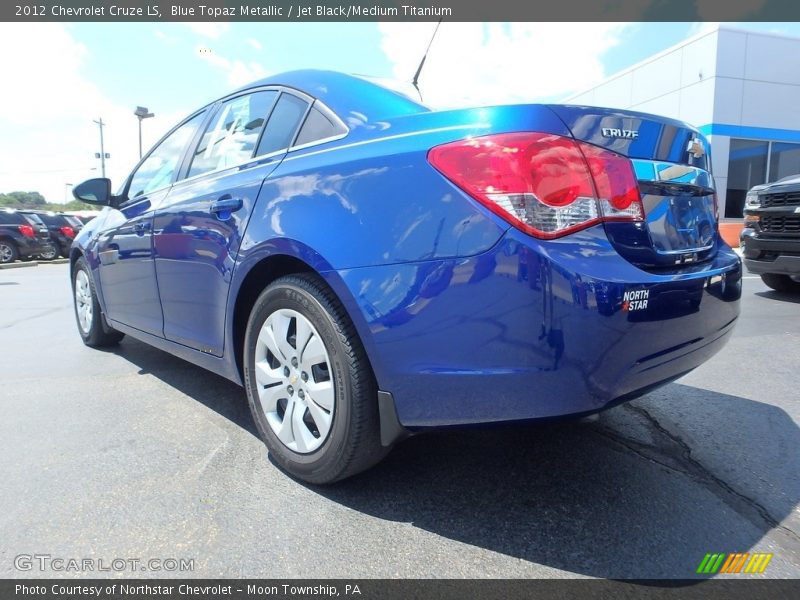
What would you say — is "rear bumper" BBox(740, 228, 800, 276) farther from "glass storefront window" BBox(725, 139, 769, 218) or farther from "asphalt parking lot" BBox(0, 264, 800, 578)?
"glass storefront window" BBox(725, 139, 769, 218)

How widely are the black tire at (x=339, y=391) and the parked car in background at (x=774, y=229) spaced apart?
562 cm

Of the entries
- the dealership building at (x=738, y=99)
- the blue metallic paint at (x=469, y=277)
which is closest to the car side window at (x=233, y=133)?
the blue metallic paint at (x=469, y=277)

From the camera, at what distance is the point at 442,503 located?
2.12 meters

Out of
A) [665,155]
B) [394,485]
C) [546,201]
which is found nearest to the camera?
[546,201]

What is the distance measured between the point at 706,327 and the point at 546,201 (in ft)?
2.75

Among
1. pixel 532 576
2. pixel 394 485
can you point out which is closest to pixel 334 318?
pixel 394 485

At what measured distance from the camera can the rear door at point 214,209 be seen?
2.48m

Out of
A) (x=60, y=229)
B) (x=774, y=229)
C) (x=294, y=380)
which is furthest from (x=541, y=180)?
(x=60, y=229)

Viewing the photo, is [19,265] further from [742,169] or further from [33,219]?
[742,169]

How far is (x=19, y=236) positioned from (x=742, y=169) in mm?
22350

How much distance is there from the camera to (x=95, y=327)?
15.0 ft

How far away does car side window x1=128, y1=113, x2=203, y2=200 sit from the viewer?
3.38 metres

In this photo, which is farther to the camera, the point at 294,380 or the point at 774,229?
the point at 774,229

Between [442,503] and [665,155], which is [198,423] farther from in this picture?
[665,155]
